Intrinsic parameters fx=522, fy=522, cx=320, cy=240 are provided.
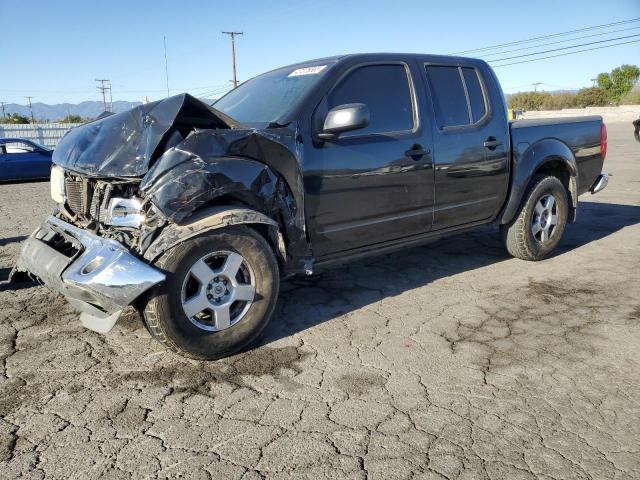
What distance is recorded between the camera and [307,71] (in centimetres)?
407

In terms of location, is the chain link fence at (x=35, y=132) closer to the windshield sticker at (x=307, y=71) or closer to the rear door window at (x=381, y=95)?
the windshield sticker at (x=307, y=71)

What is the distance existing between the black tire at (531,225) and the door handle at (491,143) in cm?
72

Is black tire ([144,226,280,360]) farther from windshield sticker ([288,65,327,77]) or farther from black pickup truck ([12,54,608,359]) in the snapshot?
windshield sticker ([288,65,327,77])

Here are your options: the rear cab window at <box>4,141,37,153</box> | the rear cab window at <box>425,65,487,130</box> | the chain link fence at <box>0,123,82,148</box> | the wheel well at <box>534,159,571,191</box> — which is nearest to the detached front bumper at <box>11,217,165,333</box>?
the rear cab window at <box>425,65,487,130</box>

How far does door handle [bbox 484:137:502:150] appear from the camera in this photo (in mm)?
4727

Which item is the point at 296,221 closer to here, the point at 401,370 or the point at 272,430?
the point at 401,370

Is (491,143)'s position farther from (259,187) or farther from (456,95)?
(259,187)

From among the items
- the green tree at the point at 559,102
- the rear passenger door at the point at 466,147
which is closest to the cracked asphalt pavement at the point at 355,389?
the rear passenger door at the point at 466,147

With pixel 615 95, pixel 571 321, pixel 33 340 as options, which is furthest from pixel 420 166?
pixel 615 95

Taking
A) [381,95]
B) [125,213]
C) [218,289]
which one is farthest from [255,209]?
[381,95]

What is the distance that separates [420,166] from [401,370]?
1774 mm

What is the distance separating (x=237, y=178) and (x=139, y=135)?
2.18 ft

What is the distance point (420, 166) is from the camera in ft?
13.8

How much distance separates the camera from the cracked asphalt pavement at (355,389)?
228cm
